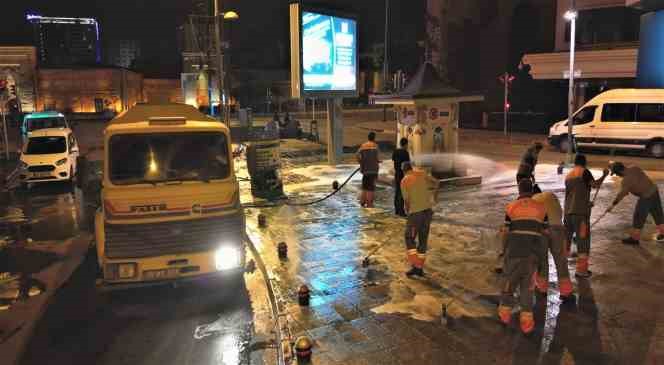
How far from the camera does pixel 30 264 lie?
990 centimetres

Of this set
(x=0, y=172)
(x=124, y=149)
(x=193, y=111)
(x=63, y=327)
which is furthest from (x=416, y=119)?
(x=0, y=172)

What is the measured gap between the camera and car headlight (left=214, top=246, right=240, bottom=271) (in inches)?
299

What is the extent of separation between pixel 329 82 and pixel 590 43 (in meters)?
22.2

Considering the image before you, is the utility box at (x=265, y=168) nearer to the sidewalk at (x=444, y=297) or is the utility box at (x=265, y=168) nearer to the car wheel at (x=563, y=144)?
the sidewalk at (x=444, y=297)

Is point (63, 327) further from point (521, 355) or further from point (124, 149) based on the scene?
point (521, 355)

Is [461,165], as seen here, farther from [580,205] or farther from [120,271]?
[120,271]

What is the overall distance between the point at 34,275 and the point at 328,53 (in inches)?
522

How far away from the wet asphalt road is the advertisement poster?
11.6 metres

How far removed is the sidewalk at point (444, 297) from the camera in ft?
20.0

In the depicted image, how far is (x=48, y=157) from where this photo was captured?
17.5 meters

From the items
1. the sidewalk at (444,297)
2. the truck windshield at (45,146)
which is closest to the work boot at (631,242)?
the sidewalk at (444,297)

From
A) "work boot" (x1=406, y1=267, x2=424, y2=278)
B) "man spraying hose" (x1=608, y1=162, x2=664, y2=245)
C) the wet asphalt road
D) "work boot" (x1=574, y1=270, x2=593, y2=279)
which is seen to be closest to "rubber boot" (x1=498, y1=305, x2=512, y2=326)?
"work boot" (x1=406, y1=267, x2=424, y2=278)

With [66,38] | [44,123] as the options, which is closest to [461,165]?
[44,123]

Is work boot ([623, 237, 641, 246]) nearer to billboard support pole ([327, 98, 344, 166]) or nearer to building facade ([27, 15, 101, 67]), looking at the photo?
billboard support pole ([327, 98, 344, 166])
